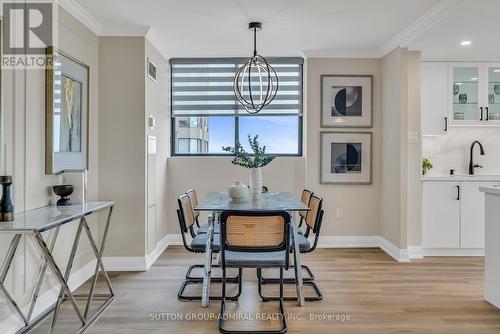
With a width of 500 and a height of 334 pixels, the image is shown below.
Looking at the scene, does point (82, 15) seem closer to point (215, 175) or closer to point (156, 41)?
point (156, 41)

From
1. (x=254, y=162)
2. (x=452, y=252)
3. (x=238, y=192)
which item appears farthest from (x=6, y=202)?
(x=452, y=252)

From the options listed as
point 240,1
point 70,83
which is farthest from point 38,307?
point 240,1

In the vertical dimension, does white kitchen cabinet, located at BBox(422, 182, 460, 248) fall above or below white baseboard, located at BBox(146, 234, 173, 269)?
above

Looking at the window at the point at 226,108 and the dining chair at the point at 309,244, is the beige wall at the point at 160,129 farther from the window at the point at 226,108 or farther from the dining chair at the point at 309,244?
the dining chair at the point at 309,244

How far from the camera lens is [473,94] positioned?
4453 millimetres

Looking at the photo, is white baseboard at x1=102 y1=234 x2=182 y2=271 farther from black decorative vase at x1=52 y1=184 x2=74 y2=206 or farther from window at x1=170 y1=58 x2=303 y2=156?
window at x1=170 y1=58 x2=303 y2=156

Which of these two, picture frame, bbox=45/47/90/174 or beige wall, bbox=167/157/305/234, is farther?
beige wall, bbox=167/157/305/234

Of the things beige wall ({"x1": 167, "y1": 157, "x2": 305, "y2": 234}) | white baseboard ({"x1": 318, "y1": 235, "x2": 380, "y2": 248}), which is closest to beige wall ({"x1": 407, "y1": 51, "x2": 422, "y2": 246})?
white baseboard ({"x1": 318, "y1": 235, "x2": 380, "y2": 248})

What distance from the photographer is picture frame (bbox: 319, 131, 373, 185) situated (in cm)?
459

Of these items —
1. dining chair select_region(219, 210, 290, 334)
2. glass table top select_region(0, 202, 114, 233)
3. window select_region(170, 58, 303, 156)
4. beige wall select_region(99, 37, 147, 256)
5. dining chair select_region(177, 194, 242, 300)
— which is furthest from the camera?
window select_region(170, 58, 303, 156)

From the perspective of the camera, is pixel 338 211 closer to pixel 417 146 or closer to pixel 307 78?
pixel 417 146

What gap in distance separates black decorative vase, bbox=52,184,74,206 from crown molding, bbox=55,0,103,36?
1476mm

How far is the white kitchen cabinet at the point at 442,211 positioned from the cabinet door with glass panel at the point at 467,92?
88 centimetres

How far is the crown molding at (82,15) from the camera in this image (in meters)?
3.01
